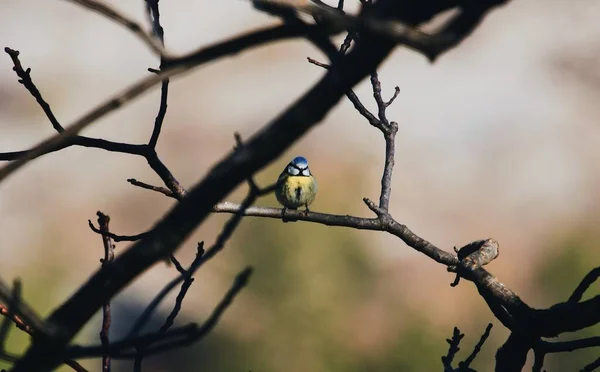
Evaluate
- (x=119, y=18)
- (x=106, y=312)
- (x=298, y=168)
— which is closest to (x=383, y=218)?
(x=106, y=312)

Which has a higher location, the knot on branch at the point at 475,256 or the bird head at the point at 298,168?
the bird head at the point at 298,168

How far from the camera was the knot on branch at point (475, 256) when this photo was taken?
2.80 m

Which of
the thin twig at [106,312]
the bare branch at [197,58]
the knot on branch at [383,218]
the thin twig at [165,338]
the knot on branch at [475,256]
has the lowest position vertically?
the thin twig at [165,338]

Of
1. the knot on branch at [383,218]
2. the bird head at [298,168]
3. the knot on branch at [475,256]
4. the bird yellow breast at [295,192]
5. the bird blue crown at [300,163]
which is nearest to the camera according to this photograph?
the knot on branch at [475,256]

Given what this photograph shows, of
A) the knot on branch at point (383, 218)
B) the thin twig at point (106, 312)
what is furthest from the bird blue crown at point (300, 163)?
the thin twig at point (106, 312)

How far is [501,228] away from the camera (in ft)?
35.2

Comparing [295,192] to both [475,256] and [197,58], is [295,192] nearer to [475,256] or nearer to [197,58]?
[475,256]

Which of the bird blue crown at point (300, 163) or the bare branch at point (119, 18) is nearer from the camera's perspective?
the bare branch at point (119, 18)

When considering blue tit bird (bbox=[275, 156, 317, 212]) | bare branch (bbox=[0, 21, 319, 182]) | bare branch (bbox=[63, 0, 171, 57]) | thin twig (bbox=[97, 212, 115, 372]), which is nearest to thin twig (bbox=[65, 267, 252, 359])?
bare branch (bbox=[0, 21, 319, 182])

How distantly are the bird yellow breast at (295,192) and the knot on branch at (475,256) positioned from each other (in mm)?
3563

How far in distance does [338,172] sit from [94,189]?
143 inches

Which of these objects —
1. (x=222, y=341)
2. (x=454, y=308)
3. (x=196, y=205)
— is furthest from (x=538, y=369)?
(x=454, y=308)

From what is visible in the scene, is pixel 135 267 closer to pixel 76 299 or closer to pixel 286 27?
pixel 76 299

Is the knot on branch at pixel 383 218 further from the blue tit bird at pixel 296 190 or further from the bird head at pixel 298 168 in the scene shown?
the bird head at pixel 298 168
